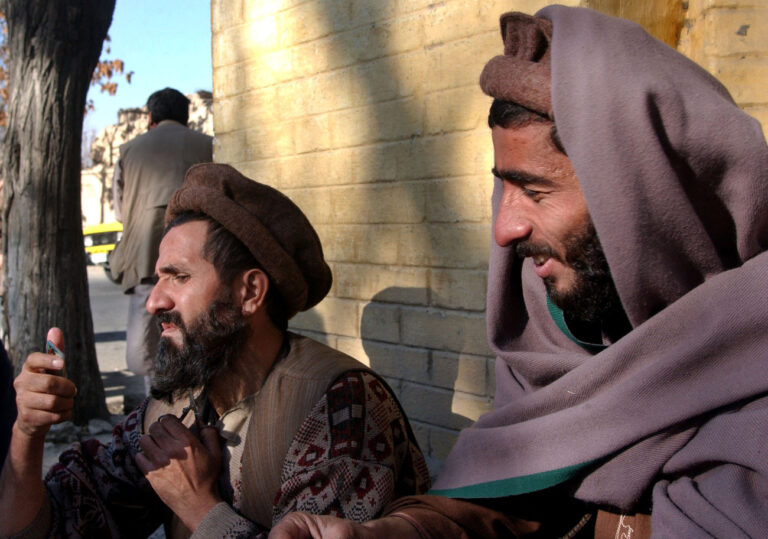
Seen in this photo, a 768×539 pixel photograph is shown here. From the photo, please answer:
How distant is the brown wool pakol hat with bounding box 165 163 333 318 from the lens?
2.33 meters

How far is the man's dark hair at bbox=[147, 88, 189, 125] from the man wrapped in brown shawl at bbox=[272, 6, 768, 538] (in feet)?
13.6

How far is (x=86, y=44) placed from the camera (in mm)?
5043

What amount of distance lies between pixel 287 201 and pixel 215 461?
0.86 m

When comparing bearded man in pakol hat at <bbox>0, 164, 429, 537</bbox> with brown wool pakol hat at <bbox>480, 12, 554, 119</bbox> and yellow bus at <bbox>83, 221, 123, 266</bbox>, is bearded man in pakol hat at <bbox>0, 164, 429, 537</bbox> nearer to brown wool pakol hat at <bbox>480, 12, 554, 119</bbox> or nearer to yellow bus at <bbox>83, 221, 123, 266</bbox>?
brown wool pakol hat at <bbox>480, 12, 554, 119</bbox>

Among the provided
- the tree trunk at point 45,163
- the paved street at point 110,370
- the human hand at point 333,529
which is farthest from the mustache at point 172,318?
the tree trunk at point 45,163

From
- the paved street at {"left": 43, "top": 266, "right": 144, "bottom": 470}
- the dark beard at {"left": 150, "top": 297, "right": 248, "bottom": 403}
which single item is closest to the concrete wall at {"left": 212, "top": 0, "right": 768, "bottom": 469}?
the dark beard at {"left": 150, "top": 297, "right": 248, "bottom": 403}

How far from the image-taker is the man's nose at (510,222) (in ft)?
5.33

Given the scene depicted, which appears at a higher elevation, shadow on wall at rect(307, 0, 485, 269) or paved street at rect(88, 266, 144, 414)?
shadow on wall at rect(307, 0, 485, 269)

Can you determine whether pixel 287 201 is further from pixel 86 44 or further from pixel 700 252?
pixel 86 44

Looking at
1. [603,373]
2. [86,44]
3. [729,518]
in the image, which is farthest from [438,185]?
[86,44]

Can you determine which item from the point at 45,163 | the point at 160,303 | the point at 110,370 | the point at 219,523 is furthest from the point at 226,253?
the point at 110,370

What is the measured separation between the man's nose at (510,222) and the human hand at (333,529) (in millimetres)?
647

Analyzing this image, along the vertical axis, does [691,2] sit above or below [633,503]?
above

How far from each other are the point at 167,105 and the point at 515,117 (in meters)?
4.18
